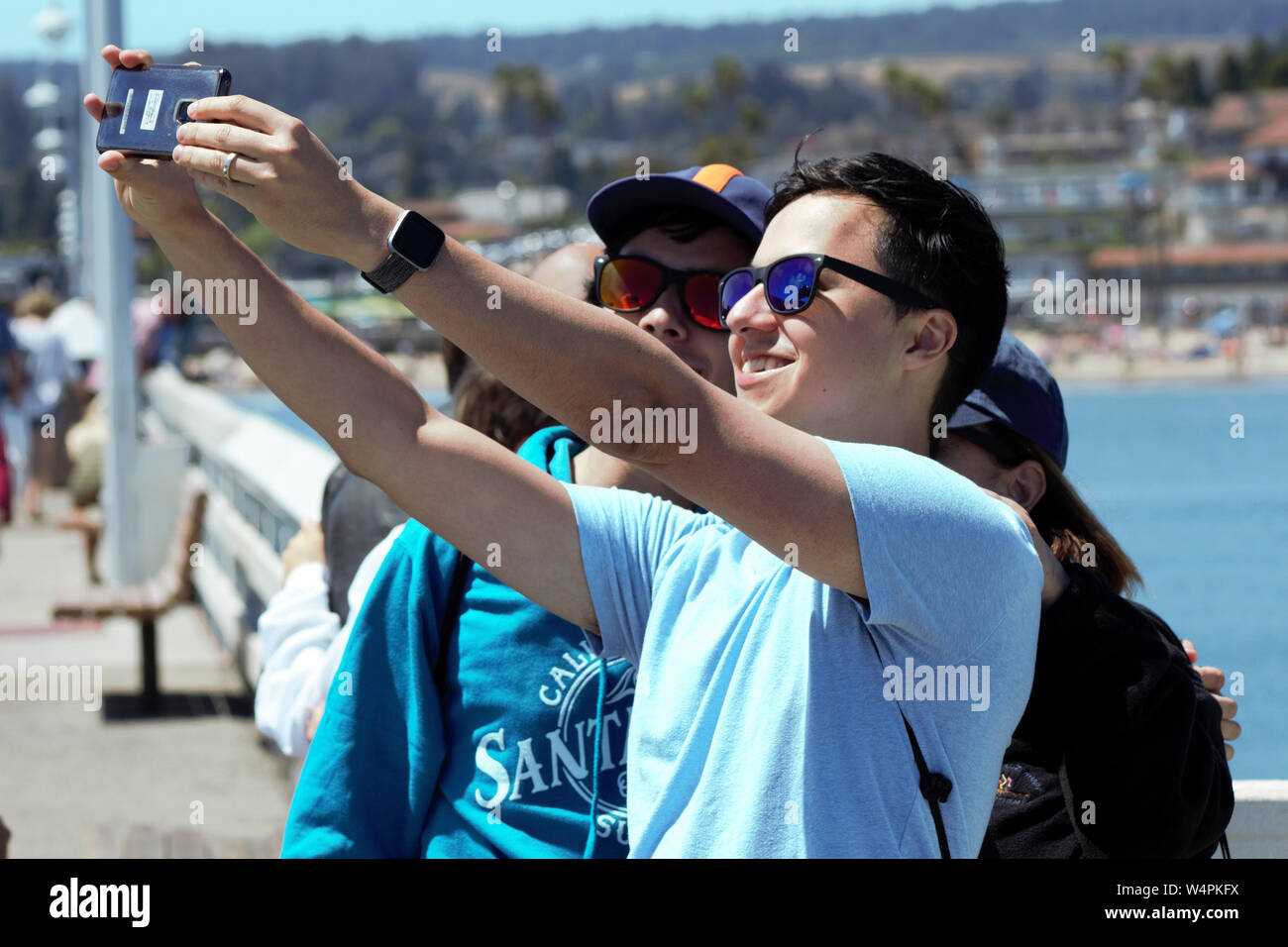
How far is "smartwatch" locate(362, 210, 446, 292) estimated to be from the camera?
1.53 m

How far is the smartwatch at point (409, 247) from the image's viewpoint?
60.4 inches

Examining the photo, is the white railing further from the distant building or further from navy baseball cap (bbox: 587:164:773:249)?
the distant building

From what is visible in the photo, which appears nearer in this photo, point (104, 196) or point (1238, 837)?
point (1238, 837)

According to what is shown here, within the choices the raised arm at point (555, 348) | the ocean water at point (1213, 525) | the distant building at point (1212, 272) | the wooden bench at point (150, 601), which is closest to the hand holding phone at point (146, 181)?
the raised arm at point (555, 348)

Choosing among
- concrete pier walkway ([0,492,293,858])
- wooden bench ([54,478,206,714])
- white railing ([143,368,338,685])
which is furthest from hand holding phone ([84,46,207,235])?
wooden bench ([54,478,206,714])

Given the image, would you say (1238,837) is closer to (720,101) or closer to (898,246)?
(898,246)

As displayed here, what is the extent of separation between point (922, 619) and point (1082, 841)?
1.65 feet

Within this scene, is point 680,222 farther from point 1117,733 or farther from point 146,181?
point 1117,733

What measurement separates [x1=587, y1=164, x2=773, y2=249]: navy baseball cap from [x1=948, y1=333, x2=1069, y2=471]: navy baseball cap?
1.37 feet

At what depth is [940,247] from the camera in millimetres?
1923

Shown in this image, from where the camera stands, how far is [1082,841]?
1.97 meters

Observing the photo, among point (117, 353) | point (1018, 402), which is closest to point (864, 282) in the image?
point (1018, 402)
